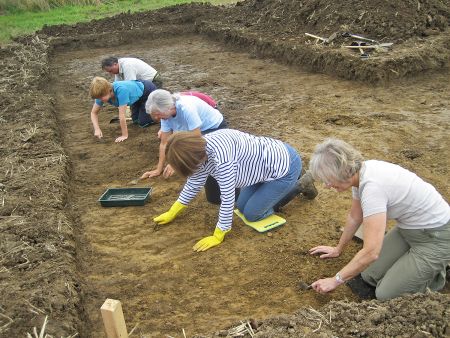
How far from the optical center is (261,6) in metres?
13.9

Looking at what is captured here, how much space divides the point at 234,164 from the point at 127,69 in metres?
3.55

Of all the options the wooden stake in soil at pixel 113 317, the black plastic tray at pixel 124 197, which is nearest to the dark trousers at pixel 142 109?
the black plastic tray at pixel 124 197

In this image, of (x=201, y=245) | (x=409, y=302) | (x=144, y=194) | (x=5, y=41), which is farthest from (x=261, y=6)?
(x=409, y=302)

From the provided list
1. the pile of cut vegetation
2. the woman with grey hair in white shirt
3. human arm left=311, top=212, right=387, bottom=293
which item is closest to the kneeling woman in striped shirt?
the woman with grey hair in white shirt

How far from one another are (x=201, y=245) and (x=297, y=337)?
1712mm

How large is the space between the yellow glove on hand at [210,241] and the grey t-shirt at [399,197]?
142 cm

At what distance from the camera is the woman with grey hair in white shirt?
9.20 ft

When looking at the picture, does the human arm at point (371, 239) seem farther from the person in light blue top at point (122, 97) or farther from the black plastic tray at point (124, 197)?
the person in light blue top at point (122, 97)

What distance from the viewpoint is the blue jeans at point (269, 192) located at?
4191 mm

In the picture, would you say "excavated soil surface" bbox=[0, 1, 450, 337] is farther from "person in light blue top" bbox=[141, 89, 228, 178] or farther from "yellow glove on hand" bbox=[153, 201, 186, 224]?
"person in light blue top" bbox=[141, 89, 228, 178]

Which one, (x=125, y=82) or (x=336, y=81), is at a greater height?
(x=125, y=82)

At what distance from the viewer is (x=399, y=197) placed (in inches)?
114

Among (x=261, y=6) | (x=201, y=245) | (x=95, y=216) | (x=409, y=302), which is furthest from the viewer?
(x=261, y=6)

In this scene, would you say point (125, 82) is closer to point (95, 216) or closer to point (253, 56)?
point (95, 216)
